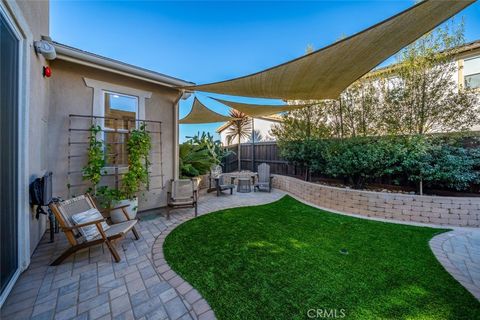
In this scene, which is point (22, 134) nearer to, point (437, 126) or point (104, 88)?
point (104, 88)

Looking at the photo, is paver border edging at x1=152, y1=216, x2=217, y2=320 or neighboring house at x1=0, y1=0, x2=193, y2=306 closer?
paver border edging at x1=152, y1=216, x2=217, y2=320

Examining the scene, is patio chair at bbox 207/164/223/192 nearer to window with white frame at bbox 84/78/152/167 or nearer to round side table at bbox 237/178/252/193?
round side table at bbox 237/178/252/193

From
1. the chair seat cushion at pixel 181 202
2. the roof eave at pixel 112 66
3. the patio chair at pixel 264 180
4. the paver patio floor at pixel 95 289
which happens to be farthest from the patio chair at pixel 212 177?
the paver patio floor at pixel 95 289

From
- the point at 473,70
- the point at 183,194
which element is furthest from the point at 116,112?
the point at 473,70

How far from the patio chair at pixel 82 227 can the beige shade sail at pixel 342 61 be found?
3341 mm

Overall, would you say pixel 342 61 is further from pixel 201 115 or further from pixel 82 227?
pixel 201 115

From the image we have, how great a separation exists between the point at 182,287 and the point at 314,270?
1.83 m

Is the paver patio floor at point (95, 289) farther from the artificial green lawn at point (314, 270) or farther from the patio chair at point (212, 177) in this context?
the patio chair at point (212, 177)

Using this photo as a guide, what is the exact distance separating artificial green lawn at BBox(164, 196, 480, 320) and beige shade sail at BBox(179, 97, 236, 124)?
156 inches

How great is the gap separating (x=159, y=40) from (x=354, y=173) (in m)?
9.18

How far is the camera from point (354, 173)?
6.02 metres

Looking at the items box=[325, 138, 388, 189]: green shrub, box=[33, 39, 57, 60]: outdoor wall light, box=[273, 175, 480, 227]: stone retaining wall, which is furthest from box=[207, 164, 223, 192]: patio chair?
box=[33, 39, 57, 60]: outdoor wall light

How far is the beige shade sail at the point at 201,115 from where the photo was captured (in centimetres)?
666

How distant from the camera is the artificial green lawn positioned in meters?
2.10
